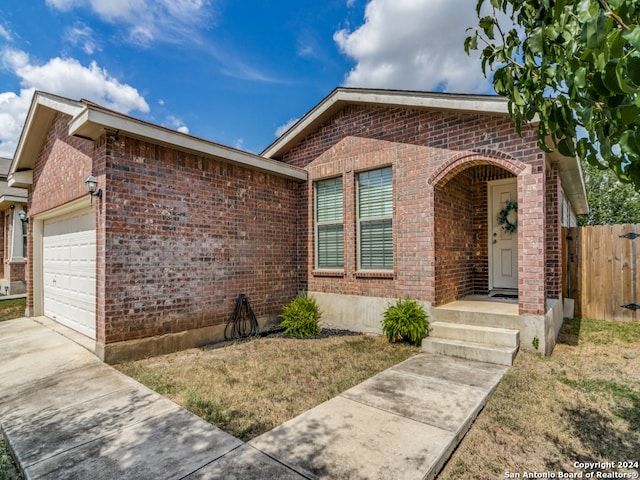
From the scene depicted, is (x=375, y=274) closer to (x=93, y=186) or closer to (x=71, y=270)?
(x=93, y=186)

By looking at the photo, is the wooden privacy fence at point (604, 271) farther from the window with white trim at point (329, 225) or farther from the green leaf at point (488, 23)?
the green leaf at point (488, 23)

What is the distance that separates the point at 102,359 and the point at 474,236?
7.47 metres

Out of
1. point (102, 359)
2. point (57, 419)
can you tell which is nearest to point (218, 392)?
point (57, 419)

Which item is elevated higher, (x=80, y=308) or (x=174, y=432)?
(x=80, y=308)

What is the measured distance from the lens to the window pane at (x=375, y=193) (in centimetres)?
678

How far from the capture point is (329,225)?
301 inches

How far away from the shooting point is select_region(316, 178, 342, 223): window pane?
7.49 m

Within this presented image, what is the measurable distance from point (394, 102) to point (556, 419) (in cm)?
539

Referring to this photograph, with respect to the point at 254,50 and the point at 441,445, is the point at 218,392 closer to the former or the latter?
the point at 441,445

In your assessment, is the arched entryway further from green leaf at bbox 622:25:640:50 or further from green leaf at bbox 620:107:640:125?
green leaf at bbox 622:25:640:50

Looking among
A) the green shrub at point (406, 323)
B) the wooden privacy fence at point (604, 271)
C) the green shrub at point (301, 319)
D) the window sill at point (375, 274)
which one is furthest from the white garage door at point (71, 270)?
the wooden privacy fence at point (604, 271)

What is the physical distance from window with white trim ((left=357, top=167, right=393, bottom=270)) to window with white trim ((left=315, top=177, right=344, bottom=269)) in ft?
1.64

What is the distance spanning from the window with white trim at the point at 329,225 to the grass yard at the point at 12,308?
26.3 feet

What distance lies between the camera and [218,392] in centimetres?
400
